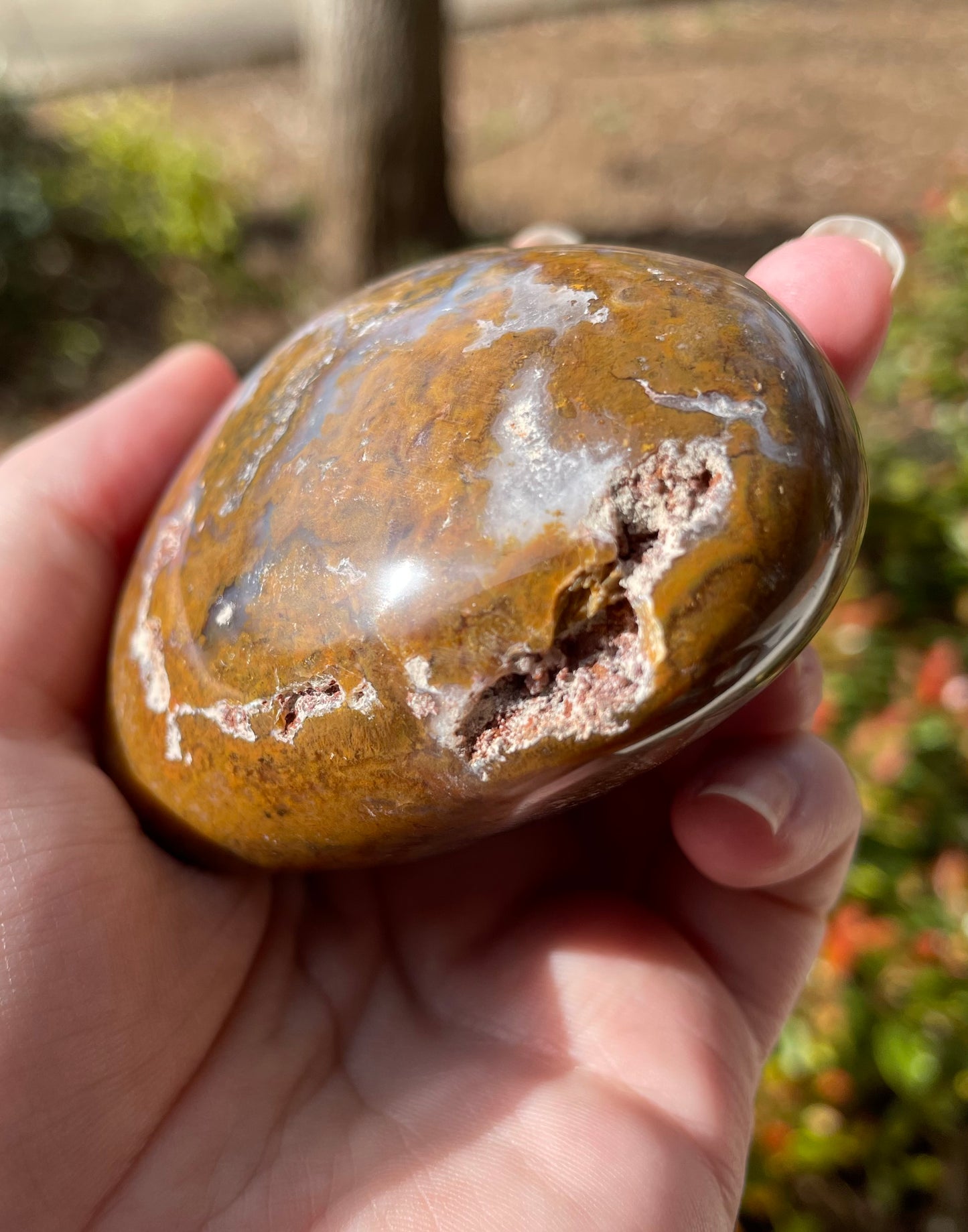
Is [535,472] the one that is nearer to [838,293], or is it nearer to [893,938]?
[838,293]

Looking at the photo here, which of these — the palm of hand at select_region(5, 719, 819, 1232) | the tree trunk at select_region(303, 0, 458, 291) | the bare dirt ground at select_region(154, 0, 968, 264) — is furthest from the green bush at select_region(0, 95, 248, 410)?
the palm of hand at select_region(5, 719, 819, 1232)

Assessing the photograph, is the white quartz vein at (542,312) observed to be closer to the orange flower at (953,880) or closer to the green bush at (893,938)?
the green bush at (893,938)

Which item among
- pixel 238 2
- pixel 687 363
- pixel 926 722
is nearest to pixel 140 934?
pixel 687 363

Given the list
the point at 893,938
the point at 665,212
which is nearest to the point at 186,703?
the point at 893,938

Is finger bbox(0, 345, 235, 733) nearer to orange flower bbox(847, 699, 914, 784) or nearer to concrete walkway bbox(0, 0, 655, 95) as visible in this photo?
orange flower bbox(847, 699, 914, 784)

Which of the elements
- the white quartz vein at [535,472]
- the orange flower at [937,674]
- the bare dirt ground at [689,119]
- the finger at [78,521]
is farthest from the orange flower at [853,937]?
the bare dirt ground at [689,119]

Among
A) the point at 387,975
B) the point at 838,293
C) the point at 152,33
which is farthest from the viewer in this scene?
the point at 152,33

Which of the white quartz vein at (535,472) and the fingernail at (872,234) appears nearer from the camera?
the white quartz vein at (535,472)
